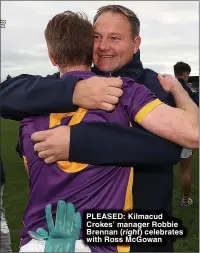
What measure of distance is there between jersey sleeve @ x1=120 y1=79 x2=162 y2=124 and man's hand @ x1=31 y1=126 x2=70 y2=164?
28 cm

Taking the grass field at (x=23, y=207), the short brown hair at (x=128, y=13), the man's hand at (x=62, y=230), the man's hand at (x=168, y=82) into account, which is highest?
the short brown hair at (x=128, y=13)

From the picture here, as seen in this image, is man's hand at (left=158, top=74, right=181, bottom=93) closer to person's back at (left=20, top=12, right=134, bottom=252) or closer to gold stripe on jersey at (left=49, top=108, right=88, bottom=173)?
person's back at (left=20, top=12, right=134, bottom=252)

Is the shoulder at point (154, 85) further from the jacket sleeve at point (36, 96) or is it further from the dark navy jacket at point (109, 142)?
the jacket sleeve at point (36, 96)

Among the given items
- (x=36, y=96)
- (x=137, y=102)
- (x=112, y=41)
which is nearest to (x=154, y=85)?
(x=137, y=102)

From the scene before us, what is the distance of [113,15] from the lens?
2592 mm

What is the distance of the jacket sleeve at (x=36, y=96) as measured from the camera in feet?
6.64

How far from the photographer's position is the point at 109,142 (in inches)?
78.4

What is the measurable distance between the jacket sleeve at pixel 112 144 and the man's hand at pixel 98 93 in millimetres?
88

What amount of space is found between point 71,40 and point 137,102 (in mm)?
420

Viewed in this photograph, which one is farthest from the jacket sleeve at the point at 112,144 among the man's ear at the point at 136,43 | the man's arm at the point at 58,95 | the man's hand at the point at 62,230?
the man's ear at the point at 136,43

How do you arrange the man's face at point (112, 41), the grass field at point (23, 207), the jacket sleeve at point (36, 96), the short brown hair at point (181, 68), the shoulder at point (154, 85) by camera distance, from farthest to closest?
the short brown hair at point (181, 68) < the grass field at point (23, 207) < the man's face at point (112, 41) < the shoulder at point (154, 85) < the jacket sleeve at point (36, 96)

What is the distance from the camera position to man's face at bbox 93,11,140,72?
2572 mm

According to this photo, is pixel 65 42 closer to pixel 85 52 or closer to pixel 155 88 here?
pixel 85 52

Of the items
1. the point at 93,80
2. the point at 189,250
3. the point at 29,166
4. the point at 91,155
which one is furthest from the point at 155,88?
the point at 189,250
